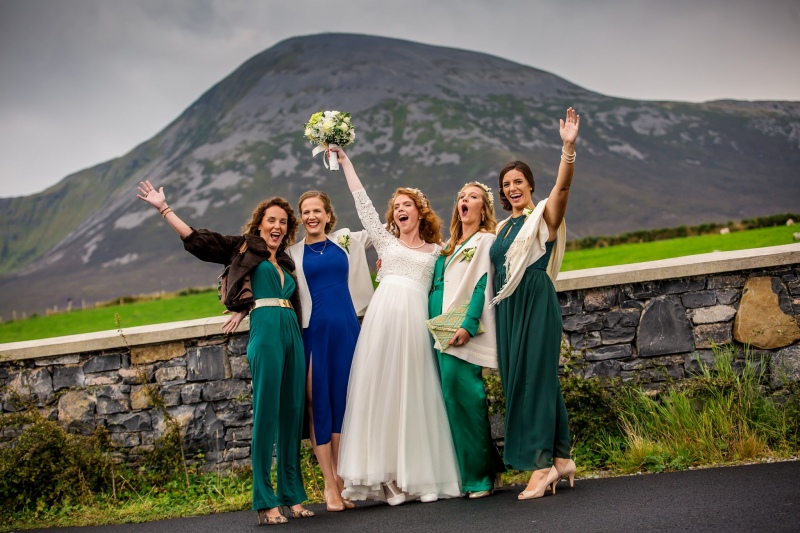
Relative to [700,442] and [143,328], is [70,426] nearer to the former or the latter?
[143,328]

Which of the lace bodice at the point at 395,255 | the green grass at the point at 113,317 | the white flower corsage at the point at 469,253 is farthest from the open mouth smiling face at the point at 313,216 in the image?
the green grass at the point at 113,317

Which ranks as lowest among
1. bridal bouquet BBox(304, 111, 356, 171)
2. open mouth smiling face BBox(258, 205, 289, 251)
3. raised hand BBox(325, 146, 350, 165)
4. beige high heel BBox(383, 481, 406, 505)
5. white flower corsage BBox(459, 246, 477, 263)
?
beige high heel BBox(383, 481, 406, 505)

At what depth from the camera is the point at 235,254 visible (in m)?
5.53

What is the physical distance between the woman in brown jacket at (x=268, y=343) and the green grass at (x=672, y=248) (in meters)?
20.5

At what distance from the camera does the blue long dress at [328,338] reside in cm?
553

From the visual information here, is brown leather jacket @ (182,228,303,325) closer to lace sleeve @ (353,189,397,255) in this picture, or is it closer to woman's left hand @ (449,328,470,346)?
lace sleeve @ (353,189,397,255)

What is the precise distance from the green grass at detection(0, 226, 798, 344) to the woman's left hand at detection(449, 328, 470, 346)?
1900 cm

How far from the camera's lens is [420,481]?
5188 mm

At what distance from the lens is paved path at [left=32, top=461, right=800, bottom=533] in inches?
161

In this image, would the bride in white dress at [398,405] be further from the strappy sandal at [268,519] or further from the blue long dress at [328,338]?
the strappy sandal at [268,519]

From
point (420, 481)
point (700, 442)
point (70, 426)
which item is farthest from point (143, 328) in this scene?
point (700, 442)

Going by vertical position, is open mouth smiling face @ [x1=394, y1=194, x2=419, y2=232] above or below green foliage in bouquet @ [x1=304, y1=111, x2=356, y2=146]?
below

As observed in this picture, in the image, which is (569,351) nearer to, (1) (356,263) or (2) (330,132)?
(1) (356,263)

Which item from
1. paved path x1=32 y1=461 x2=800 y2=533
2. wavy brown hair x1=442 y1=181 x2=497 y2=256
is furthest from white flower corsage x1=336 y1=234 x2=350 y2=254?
paved path x1=32 y1=461 x2=800 y2=533
